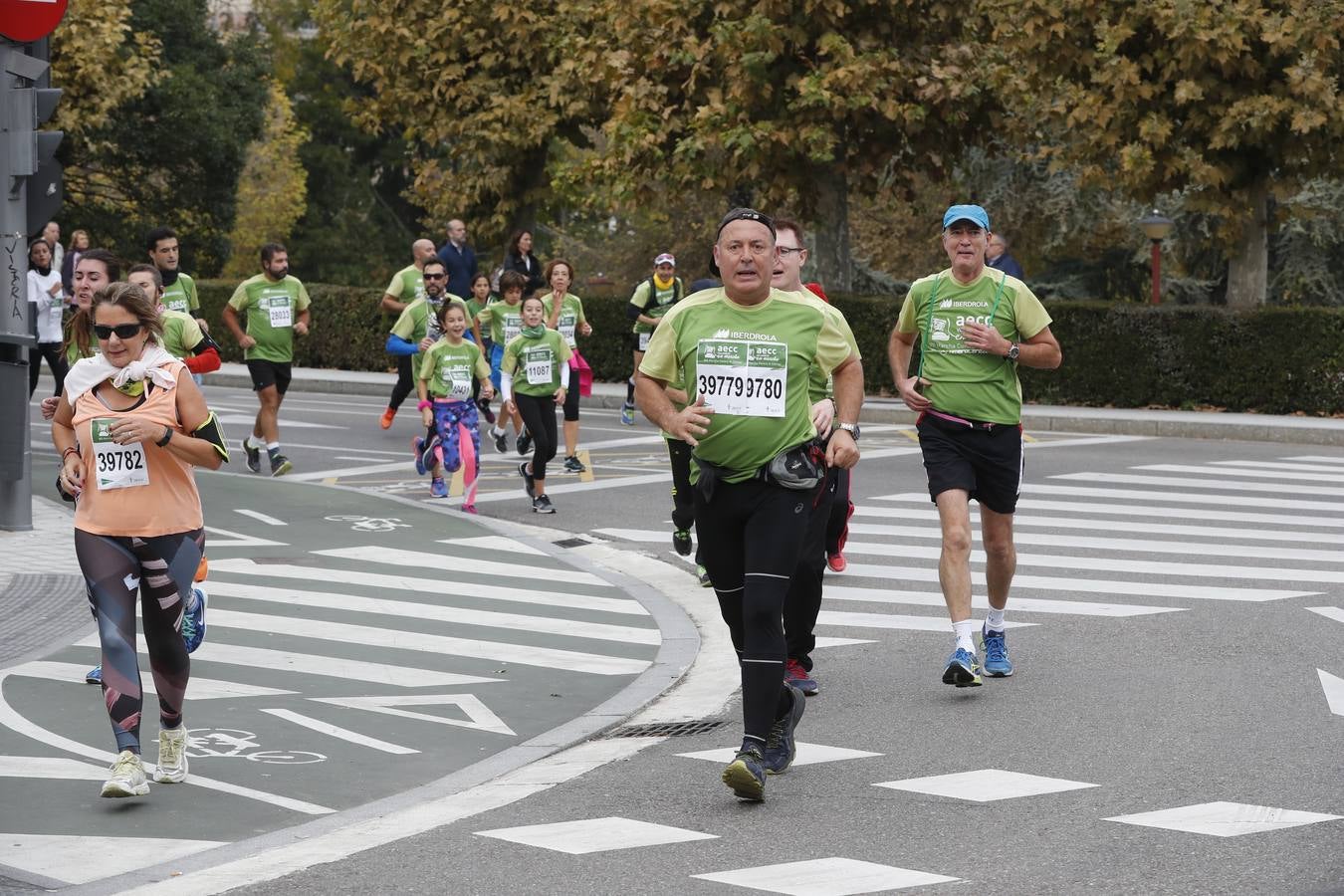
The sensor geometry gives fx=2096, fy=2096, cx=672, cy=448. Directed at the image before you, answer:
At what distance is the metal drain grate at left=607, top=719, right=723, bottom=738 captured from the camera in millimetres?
7945

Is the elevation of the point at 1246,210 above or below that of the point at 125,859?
above

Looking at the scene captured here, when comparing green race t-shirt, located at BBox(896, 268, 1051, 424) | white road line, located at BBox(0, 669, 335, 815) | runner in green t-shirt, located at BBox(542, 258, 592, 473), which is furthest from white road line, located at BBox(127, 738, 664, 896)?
runner in green t-shirt, located at BBox(542, 258, 592, 473)

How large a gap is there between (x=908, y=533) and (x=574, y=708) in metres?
5.79

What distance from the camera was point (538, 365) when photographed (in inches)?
596

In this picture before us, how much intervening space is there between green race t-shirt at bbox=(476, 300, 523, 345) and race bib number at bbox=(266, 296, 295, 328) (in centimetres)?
177

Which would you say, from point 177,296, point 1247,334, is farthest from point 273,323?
point 1247,334

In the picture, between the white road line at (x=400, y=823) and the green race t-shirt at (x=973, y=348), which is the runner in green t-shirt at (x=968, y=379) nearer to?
the green race t-shirt at (x=973, y=348)

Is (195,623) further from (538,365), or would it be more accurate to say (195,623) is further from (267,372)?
(267,372)

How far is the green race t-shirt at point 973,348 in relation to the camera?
28.6 ft

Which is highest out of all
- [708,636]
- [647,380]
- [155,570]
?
[647,380]

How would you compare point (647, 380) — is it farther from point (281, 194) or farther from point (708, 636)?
point (281, 194)

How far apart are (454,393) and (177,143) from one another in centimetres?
3537

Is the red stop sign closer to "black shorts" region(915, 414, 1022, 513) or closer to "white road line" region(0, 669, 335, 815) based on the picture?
"white road line" region(0, 669, 335, 815)

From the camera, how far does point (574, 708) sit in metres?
8.50
